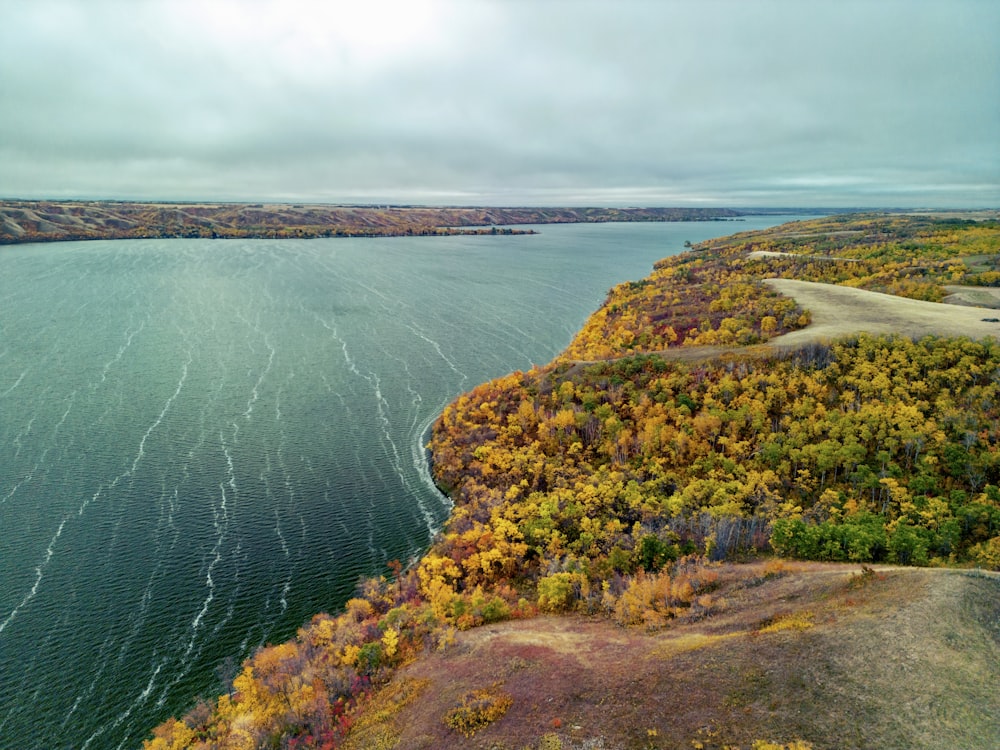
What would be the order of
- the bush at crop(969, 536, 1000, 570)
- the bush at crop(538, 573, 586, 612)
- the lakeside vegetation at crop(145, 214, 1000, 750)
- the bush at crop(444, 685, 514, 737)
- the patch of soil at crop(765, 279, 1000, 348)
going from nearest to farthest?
the bush at crop(444, 685, 514, 737) → the lakeside vegetation at crop(145, 214, 1000, 750) → the bush at crop(969, 536, 1000, 570) → the bush at crop(538, 573, 586, 612) → the patch of soil at crop(765, 279, 1000, 348)

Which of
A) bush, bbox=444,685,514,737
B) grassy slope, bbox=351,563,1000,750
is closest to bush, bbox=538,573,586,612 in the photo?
grassy slope, bbox=351,563,1000,750

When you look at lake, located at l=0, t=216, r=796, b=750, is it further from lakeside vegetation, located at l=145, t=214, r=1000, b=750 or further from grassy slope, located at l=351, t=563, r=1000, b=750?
grassy slope, located at l=351, t=563, r=1000, b=750

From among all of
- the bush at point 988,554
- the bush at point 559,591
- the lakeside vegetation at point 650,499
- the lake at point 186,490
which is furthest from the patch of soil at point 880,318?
the lake at point 186,490

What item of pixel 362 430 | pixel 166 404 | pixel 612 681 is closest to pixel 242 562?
pixel 362 430

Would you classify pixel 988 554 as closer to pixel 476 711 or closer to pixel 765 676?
pixel 765 676

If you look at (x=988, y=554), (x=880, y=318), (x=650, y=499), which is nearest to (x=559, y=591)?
(x=650, y=499)

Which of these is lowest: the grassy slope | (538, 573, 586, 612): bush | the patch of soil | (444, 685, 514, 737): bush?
(538, 573, 586, 612): bush
